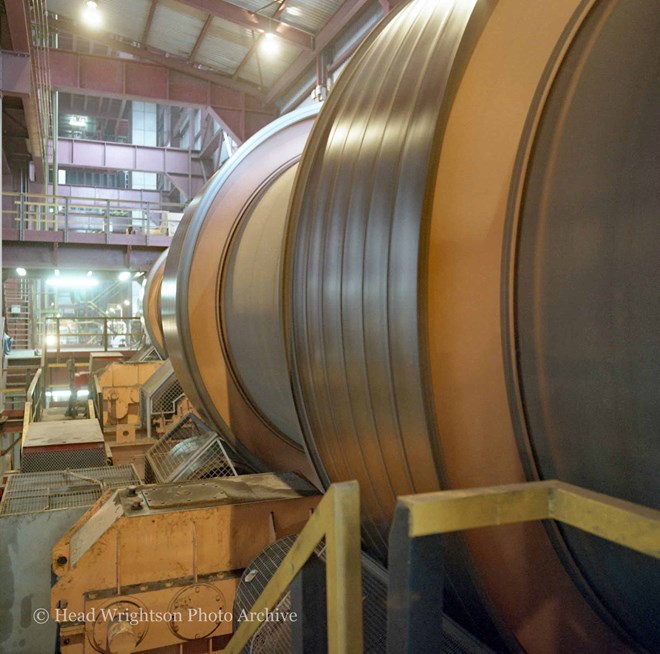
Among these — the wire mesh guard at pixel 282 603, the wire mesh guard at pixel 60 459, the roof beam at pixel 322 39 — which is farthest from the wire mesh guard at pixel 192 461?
the roof beam at pixel 322 39

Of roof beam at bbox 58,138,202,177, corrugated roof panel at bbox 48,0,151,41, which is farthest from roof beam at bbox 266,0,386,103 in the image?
roof beam at bbox 58,138,202,177

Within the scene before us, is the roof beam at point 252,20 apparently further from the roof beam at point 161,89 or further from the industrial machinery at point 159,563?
the industrial machinery at point 159,563

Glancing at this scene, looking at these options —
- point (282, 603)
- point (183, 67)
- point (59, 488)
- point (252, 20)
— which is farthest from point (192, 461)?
point (183, 67)

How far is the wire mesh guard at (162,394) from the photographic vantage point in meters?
7.25

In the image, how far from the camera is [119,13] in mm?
13758

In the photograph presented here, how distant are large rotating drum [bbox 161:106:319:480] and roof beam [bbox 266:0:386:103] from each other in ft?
23.1

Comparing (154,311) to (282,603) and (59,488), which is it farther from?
(282,603)

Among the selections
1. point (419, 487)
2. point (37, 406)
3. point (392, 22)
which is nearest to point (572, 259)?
point (419, 487)

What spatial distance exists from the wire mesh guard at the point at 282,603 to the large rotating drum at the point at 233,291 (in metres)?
0.95

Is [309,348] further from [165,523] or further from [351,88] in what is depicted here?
[165,523]

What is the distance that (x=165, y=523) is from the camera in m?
2.67

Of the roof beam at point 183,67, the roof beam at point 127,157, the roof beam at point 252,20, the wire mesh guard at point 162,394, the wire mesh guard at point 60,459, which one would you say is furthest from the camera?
the roof beam at point 127,157

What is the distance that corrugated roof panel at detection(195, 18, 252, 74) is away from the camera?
13349mm

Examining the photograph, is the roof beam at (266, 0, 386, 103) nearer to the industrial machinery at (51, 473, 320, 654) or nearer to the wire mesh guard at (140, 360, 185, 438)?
the wire mesh guard at (140, 360, 185, 438)
